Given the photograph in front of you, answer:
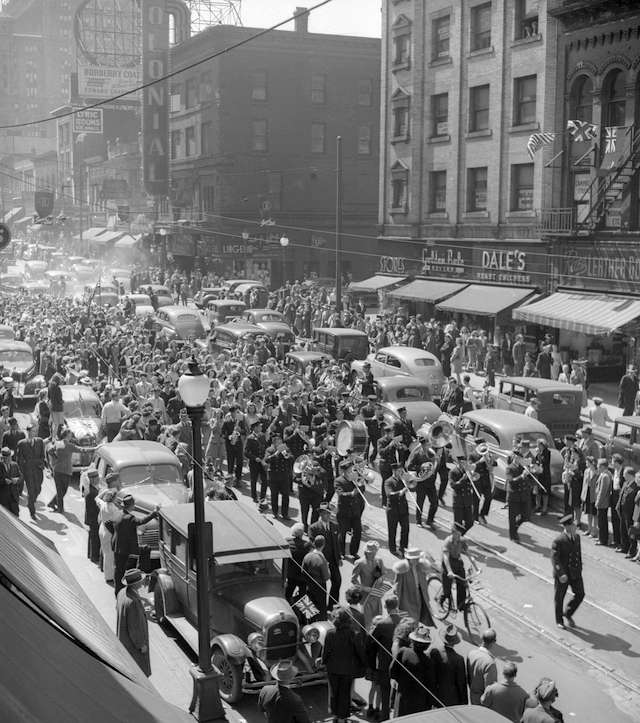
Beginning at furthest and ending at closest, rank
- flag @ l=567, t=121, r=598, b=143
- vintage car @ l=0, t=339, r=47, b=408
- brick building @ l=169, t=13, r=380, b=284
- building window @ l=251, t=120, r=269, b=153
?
building window @ l=251, t=120, r=269, b=153 < brick building @ l=169, t=13, r=380, b=284 < flag @ l=567, t=121, r=598, b=143 < vintage car @ l=0, t=339, r=47, b=408

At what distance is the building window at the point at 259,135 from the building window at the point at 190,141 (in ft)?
18.6

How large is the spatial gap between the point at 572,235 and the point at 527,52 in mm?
8573

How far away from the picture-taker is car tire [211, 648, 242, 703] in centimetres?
1084

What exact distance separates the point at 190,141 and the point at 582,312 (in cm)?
4581

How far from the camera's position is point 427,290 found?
4272 cm

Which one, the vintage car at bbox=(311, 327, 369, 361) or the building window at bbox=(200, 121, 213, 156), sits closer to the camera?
the vintage car at bbox=(311, 327, 369, 361)

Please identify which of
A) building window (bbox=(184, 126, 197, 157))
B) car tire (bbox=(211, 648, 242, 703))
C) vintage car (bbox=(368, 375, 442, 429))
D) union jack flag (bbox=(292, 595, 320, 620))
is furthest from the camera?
building window (bbox=(184, 126, 197, 157))

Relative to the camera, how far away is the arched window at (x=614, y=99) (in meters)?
32.2

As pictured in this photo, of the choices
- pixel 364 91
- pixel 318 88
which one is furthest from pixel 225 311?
pixel 364 91

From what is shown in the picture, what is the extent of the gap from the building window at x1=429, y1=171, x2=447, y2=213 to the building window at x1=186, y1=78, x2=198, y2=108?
3102 cm

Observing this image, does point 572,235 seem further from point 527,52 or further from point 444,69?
point 444,69

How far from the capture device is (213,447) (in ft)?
A: 71.1

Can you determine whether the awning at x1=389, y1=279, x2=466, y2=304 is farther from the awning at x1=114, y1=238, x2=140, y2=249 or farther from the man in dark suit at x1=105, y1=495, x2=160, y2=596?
the awning at x1=114, y1=238, x2=140, y2=249

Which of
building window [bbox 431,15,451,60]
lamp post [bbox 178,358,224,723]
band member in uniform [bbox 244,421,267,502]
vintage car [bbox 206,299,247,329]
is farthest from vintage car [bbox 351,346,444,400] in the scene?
building window [bbox 431,15,451,60]
